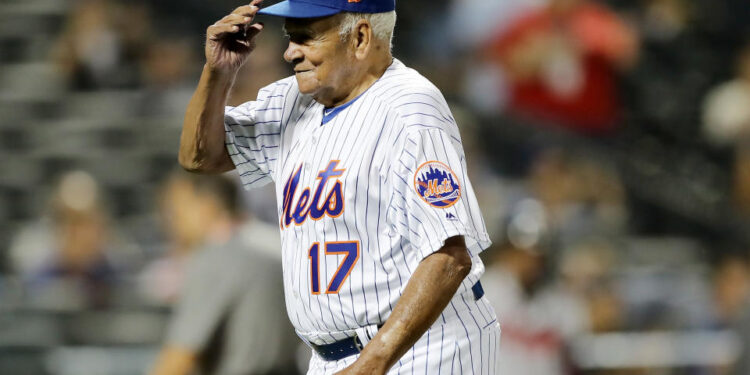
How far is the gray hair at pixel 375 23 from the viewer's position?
9.96 ft

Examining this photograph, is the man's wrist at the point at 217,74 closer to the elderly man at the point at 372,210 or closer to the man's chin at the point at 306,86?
the elderly man at the point at 372,210

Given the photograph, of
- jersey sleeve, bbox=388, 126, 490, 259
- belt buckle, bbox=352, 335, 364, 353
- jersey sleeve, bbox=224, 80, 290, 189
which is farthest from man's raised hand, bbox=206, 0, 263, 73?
belt buckle, bbox=352, 335, 364, 353

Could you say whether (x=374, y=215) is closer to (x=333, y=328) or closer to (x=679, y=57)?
(x=333, y=328)

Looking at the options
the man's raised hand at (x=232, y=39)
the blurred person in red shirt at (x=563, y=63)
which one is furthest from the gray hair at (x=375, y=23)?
the blurred person in red shirt at (x=563, y=63)

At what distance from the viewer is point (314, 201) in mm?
2980

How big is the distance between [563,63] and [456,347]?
539 cm

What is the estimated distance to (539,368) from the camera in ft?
19.5

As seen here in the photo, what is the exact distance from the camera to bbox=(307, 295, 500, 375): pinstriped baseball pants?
9.62 feet

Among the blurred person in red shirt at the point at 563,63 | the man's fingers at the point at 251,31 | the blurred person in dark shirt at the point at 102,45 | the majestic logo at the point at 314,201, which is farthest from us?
the blurred person in dark shirt at the point at 102,45

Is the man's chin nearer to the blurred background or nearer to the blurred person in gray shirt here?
the blurred person in gray shirt

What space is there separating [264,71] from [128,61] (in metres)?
1.28

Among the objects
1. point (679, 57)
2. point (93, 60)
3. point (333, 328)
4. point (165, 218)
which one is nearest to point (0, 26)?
point (93, 60)

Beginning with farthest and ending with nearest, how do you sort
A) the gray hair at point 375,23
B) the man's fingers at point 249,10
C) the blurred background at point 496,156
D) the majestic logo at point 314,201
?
the blurred background at point 496,156 → the man's fingers at point 249,10 → the gray hair at point 375,23 → the majestic logo at point 314,201

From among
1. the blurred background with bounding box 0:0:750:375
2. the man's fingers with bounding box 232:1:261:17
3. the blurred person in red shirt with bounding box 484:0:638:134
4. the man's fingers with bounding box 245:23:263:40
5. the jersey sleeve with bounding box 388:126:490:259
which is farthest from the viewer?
the blurred person in red shirt with bounding box 484:0:638:134
